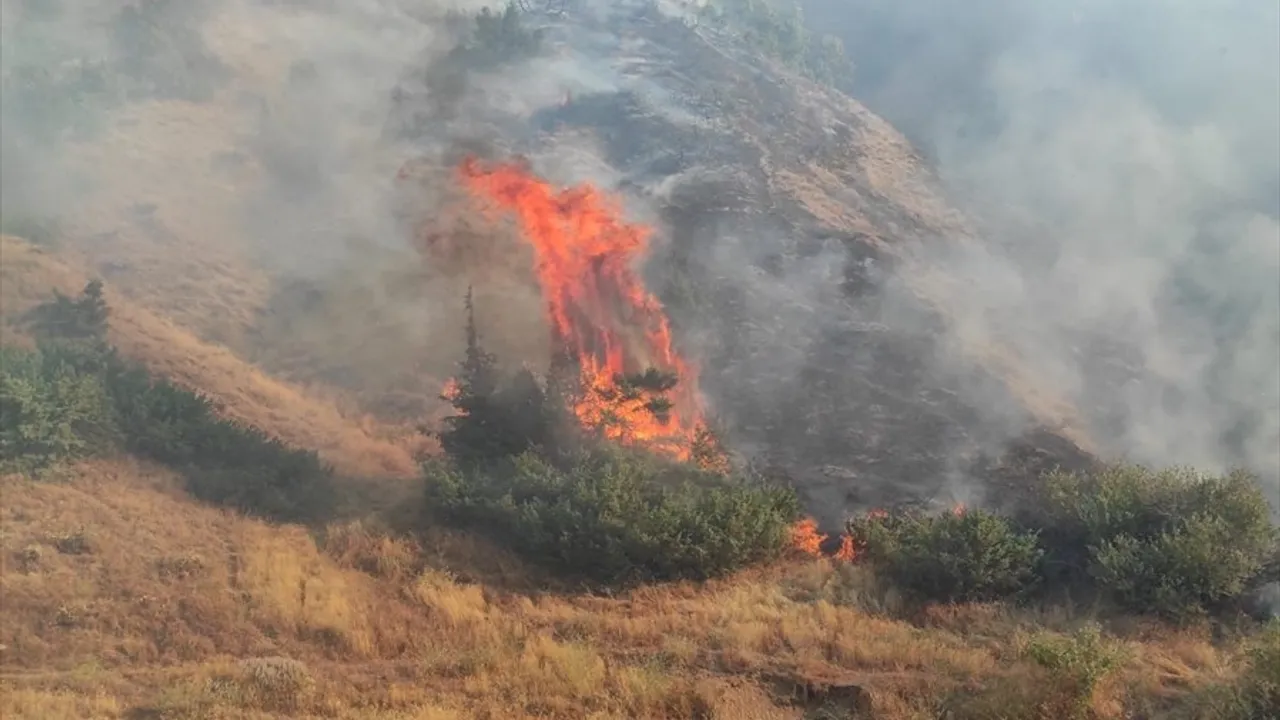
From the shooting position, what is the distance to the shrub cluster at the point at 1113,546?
39.2 feet

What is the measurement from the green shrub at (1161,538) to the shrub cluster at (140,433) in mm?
12154

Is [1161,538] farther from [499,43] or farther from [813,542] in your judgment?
[499,43]

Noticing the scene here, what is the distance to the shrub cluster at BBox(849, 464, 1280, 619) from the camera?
12.0 m

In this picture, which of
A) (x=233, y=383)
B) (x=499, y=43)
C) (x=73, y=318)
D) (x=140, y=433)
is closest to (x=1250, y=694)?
(x=140, y=433)

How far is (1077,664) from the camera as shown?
9.05 m

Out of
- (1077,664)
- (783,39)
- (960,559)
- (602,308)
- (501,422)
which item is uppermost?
(783,39)

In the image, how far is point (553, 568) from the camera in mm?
13984

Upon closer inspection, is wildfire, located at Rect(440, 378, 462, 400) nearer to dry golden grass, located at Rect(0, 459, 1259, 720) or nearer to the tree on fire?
the tree on fire

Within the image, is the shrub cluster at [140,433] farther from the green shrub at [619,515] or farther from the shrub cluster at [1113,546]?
the shrub cluster at [1113,546]

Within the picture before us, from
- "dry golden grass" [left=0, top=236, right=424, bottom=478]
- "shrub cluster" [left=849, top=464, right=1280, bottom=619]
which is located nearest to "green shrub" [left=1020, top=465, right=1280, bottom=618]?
"shrub cluster" [left=849, top=464, right=1280, bottom=619]

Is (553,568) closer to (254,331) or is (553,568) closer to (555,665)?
A: (555,665)

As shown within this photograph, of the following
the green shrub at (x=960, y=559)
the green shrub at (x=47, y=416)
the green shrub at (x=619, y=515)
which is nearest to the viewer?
the green shrub at (x=960, y=559)

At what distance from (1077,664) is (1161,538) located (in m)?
4.45

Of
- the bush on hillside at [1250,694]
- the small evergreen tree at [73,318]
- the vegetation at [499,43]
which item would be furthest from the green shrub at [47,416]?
the vegetation at [499,43]
